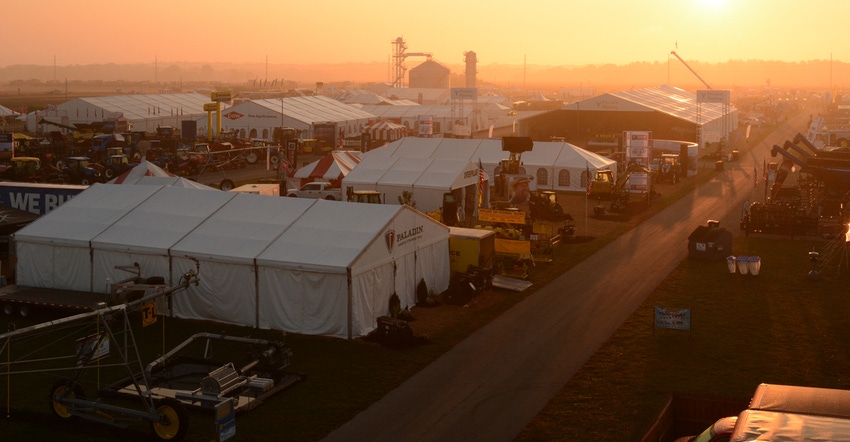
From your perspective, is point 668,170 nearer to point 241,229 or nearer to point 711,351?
point 711,351

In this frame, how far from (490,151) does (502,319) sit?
2369 centimetres

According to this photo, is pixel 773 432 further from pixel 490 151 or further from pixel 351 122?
pixel 351 122

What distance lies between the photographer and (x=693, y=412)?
12.0 meters

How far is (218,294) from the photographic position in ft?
62.1

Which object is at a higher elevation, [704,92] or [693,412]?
[704,92]

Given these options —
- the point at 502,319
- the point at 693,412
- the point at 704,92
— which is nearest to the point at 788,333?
the point at 502,319

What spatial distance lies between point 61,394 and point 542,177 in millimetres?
31832

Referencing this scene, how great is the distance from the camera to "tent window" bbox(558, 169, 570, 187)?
4212 centimetres

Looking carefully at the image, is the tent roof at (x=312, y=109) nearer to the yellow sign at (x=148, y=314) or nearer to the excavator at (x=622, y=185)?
the excavator at (x=622, y=185)

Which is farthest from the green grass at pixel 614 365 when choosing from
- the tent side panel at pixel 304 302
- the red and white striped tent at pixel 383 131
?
the red and white striped tent at pixel 383 131

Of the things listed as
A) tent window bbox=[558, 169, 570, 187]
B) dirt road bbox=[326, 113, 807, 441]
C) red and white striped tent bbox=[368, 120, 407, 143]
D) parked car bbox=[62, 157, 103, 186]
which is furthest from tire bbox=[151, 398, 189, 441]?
red and white striped tent bbox=[368, 120, 407, 143]

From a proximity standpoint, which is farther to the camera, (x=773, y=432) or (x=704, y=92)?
(x=704, y=92)

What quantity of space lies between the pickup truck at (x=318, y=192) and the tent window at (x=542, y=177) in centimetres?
1158

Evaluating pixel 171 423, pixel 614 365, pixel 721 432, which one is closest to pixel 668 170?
pixel 614 365
